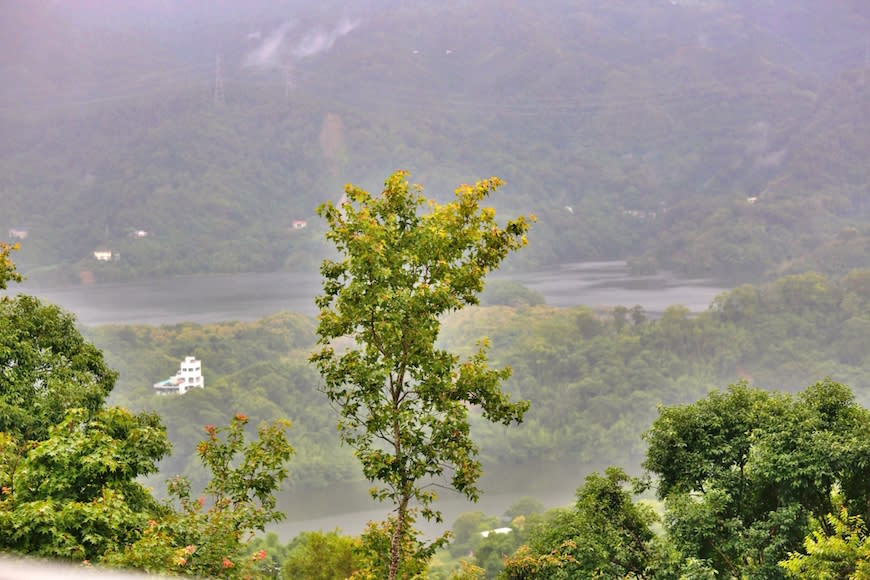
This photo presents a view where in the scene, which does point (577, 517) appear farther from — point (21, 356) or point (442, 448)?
point (21, 356)

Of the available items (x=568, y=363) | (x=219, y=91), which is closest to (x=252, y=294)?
(x=568, y=363)

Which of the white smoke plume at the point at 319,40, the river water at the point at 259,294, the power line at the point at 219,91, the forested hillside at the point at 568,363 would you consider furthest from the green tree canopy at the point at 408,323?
the white smoke plume at the point at 319,40

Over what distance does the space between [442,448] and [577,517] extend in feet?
8.57

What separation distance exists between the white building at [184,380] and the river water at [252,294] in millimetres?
18520

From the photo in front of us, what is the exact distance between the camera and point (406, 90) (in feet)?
495

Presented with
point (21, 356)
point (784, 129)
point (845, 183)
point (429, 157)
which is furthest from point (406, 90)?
point (21, 356)

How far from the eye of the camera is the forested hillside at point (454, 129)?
103m

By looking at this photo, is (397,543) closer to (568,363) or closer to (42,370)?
(42,370)

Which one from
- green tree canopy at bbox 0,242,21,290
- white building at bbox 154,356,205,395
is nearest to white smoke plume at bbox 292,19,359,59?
white building at bbox 154,356,205,395

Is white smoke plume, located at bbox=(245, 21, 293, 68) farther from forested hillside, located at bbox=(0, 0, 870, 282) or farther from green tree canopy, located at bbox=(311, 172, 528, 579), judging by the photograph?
green tree canopy, located at bbox=(311, 172, 528, 579)

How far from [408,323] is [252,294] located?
92185 millimetres

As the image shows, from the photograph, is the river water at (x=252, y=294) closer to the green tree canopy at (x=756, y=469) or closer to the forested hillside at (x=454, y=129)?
the forested hillside at (x=454, y=129)

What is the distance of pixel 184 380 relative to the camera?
59250mm

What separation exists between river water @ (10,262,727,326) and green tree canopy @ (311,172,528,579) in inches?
2989
